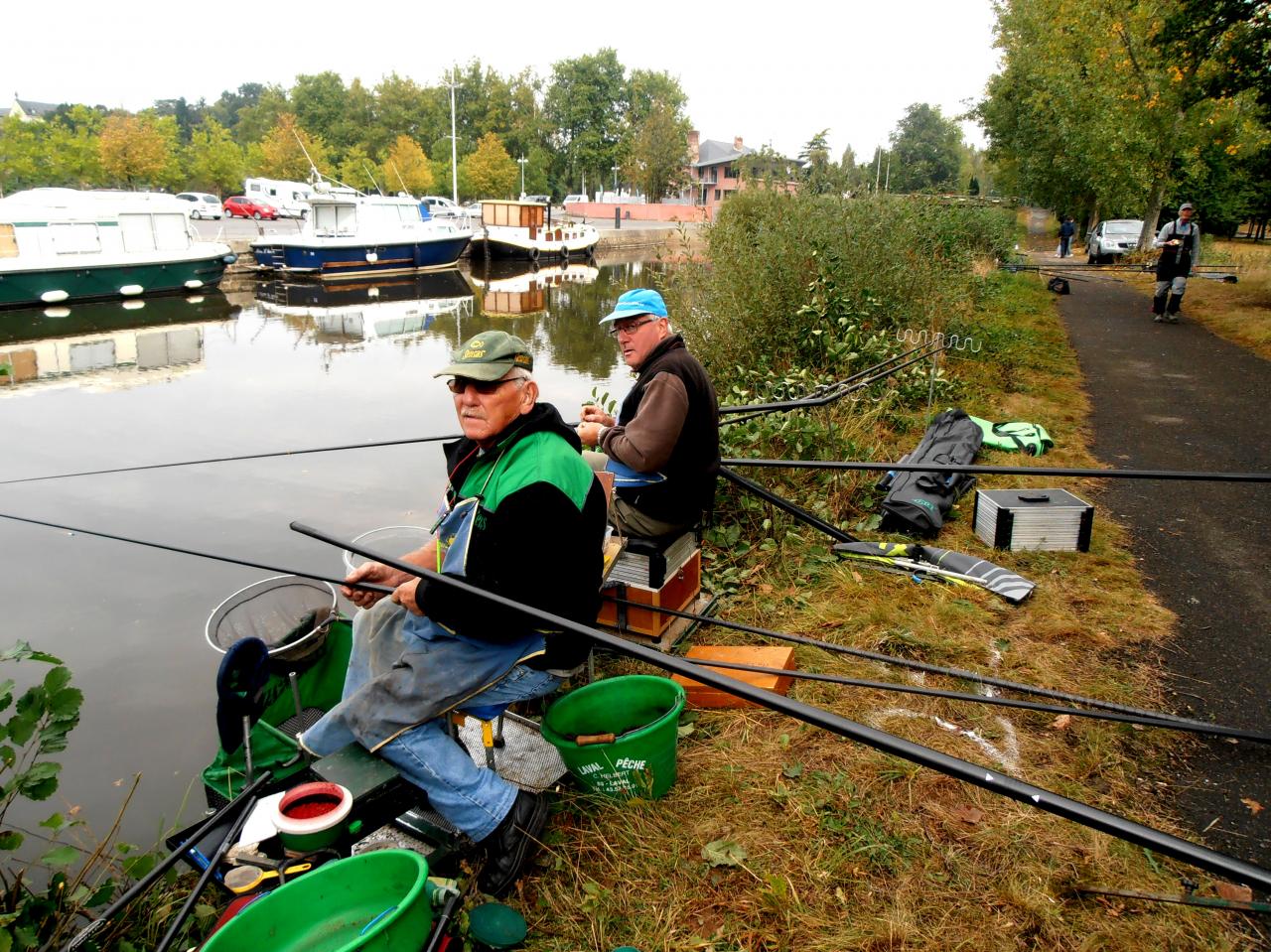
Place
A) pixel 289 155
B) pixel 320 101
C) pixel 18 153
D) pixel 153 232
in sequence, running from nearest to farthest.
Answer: pixel 153 232
pixel 18 153
pixel 289 155
pixel 320 101

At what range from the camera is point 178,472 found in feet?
30.0

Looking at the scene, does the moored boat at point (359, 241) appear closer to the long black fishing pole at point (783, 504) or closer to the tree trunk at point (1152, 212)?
the tree trunk at point (1152, 212)

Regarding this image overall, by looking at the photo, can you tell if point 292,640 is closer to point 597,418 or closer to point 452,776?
point 452,776

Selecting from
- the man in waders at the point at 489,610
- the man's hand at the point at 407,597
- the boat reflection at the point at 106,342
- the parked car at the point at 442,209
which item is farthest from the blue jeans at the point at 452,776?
the parked car at the point at 442,209

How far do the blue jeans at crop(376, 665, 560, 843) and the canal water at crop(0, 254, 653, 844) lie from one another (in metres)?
0.76

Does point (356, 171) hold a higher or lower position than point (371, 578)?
higher

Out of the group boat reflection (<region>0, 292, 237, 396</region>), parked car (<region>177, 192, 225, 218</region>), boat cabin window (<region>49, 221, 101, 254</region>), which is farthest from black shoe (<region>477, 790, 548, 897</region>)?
parked car (<region>177, 192, 225, 218</region>)

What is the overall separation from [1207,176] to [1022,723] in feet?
124

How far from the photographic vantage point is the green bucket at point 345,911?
2.13m

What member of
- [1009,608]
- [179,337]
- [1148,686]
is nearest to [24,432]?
[179,337]

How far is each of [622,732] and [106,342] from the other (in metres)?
18.0

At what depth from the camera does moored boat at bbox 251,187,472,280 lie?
2809cm

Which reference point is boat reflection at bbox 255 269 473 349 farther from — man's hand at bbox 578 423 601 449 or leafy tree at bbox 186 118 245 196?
leafy tree at bbox 186 118 245 196

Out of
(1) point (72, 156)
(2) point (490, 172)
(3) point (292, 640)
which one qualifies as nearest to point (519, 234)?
(1) point (72, 156)
